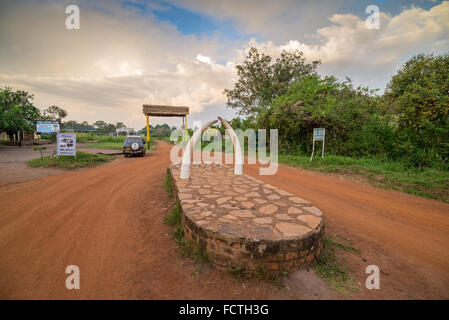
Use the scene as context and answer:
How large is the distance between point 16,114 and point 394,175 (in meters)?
29.1

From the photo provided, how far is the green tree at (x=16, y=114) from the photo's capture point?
54.0 feet

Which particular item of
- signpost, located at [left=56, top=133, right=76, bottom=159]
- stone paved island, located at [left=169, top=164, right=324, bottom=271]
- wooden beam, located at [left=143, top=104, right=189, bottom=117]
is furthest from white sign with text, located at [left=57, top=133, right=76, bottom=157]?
wooden beam, located at [left=143, top=104, right=189, bottom=117]

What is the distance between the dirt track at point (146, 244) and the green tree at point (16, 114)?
61.5 ft

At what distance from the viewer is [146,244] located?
8.41ft

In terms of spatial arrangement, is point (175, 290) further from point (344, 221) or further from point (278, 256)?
point (344, 221)

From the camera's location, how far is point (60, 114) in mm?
47719

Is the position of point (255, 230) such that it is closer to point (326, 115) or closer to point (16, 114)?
point (326, 115)

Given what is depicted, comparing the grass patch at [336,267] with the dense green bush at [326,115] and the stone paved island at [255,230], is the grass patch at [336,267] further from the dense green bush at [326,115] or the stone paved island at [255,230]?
the dense green bush at [326,115]

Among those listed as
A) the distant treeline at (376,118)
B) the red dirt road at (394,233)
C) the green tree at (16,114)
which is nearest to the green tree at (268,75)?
the distant treeline at (376,118)

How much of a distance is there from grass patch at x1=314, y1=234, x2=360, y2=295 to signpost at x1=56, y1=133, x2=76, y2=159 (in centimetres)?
1063
